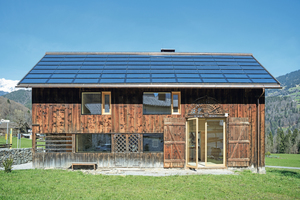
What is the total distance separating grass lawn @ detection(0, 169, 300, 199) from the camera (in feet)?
25.3

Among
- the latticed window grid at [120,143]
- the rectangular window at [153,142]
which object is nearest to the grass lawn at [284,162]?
the rectangular window at [153,142]

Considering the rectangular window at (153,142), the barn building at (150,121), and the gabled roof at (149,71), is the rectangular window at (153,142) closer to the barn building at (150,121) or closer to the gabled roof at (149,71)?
the barn building at (150,121)

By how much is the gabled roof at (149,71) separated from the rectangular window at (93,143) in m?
2.68

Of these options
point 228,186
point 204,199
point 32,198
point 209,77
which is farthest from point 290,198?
point 32,198

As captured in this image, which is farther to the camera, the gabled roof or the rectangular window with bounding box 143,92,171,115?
the rectangular window with bounding box 143,92,171,115

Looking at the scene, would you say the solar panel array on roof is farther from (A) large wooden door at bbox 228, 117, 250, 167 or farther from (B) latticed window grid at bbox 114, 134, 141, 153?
(B) latticed window grid at bbox 114, 134, 141, 153

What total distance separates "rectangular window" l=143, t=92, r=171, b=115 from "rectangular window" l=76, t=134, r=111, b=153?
2.47m

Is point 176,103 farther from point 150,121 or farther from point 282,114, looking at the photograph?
point 282,114

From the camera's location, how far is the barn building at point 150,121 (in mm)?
12188

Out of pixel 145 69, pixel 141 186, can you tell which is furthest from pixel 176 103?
pixel 141 186

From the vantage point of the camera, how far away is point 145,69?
13156 mm

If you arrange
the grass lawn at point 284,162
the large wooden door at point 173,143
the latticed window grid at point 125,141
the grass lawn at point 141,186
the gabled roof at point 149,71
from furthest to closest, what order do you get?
the grass lawn at point 284,162 → the latticed window grid at point 125,141 → the large wooden door at point 173,143 → the gabled roof at point 149,71 → the grass lawn at point 141,186

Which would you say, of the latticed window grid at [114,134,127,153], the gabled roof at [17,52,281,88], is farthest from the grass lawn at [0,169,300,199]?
the gabled roof at [17,52,281,88]

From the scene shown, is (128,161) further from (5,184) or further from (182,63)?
(182,63)
